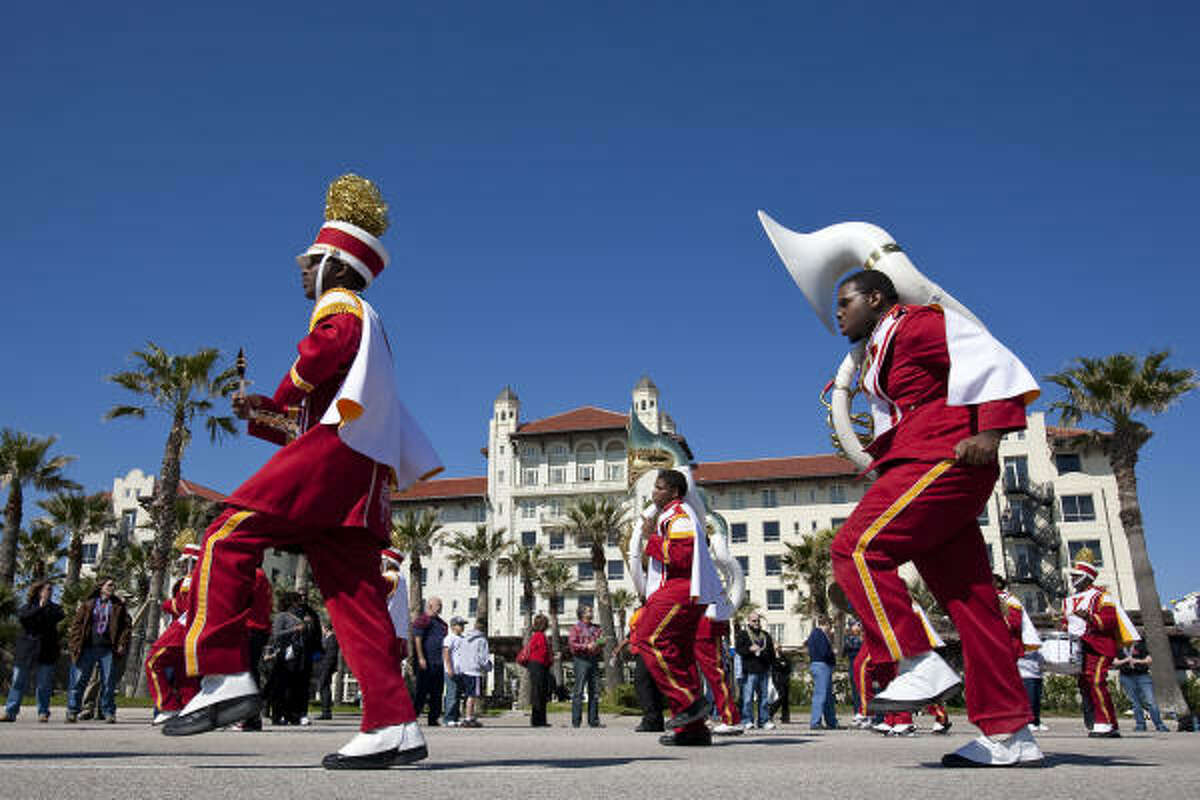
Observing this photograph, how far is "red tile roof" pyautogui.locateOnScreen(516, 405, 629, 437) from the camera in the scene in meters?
80.2

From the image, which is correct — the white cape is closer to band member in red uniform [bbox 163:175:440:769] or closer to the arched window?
band member in red uniform [bbox 163:175:440:769]

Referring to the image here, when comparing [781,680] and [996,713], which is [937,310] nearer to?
[996,713]

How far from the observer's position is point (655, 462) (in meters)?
32.1

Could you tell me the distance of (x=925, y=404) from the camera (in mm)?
3830

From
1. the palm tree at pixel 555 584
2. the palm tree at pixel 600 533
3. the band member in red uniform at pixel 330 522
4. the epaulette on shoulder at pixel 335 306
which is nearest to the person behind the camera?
the band member in red uniform at pixel 330 522

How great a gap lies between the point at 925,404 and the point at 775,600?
71059mm

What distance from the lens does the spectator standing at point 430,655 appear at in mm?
14477

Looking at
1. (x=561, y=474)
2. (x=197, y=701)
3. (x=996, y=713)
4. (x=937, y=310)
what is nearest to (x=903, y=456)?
(x=937, y=310)

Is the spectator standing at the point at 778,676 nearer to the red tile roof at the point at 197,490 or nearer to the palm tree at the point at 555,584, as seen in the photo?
the palm tree at the point at 555,584

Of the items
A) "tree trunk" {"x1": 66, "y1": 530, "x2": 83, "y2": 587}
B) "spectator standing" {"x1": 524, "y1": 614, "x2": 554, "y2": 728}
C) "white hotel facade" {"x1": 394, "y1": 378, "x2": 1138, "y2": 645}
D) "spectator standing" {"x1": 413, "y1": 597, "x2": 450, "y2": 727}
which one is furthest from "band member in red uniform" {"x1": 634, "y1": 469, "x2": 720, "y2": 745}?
"white hotel facade" {"x1": 394, "y1": 378, "x2": 1138, "y2": 645}

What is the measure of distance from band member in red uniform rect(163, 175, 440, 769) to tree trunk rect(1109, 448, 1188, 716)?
28.8 metres

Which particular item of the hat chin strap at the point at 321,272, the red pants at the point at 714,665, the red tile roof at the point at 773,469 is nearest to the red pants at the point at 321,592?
the hat chin strap at the point at 321,272

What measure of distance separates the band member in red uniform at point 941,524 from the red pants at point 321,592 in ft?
5.80

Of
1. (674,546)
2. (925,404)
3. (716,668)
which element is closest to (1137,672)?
(716,668)
